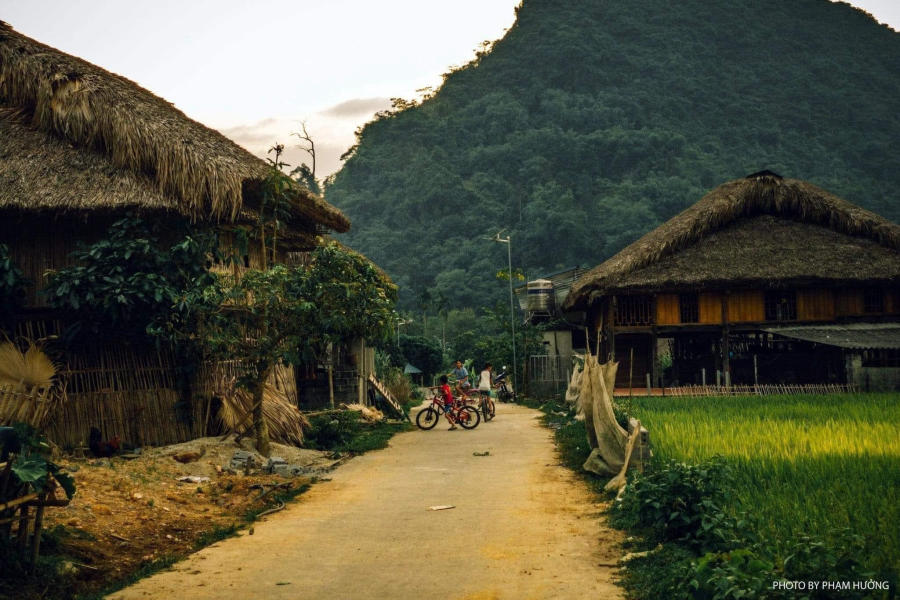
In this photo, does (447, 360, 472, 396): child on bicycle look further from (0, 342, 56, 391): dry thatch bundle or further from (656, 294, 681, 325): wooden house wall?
(0, 342, 56, 391): dry thatch bundle

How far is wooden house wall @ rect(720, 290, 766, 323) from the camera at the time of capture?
2300 centimetres

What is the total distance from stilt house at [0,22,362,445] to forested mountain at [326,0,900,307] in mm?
42035

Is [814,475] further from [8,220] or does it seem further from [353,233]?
[353,233]

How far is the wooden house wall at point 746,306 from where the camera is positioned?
75.5 feet

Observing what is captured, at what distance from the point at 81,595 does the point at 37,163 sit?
8962mm

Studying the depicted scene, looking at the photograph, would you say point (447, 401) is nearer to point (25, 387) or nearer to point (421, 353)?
point (25, 387)

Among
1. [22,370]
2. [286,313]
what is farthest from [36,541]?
[286,313]

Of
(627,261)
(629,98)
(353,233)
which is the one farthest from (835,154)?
(627,261)

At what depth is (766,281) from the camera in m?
22.0

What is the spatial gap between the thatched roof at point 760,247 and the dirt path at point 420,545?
1265 cm

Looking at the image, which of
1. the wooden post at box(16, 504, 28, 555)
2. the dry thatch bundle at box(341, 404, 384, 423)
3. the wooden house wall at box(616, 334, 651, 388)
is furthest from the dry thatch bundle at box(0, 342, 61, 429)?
the wooden house wall at box(616, 334, 651, 388)

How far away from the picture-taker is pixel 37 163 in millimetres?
12305

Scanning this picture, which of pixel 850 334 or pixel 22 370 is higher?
pixel 22 370

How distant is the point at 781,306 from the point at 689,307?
2.60 m
